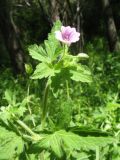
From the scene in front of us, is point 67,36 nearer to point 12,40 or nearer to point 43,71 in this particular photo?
point 43,71

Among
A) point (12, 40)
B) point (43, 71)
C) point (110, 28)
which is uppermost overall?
point (110, 28)

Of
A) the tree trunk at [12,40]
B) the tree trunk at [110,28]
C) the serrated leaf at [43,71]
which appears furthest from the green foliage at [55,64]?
the tree trunk at [110,28]

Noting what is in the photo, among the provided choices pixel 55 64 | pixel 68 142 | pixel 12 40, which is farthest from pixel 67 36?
pixel 12 40

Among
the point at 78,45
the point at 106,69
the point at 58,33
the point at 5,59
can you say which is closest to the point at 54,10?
the point at 78,45

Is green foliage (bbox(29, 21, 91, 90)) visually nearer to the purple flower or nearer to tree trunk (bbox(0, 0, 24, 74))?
the purple flower

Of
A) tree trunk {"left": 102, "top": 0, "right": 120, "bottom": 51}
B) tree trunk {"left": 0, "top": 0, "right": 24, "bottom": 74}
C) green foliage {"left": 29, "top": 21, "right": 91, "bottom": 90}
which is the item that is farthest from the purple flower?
tree trunk {"left": 102, "top": 0, "right": 120, "bottom": 51}

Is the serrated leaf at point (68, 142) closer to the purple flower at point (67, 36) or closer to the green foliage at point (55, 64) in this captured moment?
the green foliage at point (55, 64)

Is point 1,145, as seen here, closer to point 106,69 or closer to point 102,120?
point 102,120
